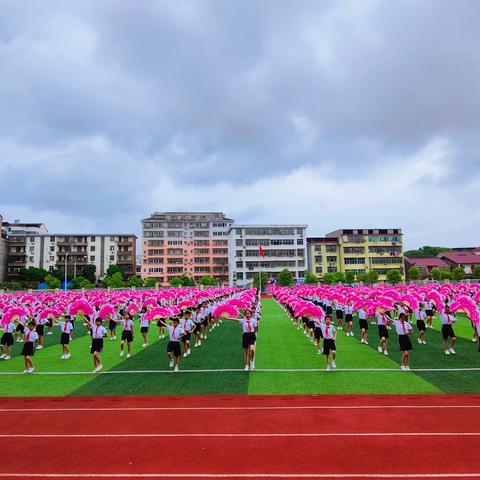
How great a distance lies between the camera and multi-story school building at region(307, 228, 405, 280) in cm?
7844

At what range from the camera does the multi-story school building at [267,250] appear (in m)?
79.2

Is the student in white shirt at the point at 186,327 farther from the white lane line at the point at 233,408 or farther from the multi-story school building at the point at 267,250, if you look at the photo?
the multi-story school building at the point at 267,250

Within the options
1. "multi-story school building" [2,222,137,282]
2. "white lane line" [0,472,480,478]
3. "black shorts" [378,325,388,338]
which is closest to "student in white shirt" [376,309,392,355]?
"black shorts" [378,325,388,338]

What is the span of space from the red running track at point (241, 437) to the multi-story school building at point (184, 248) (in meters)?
75.0

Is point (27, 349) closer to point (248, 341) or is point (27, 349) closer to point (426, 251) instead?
point (248, 341)

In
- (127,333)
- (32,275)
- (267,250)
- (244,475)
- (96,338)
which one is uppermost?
(267,250)

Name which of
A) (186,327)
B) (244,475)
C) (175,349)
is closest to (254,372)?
(175,349)

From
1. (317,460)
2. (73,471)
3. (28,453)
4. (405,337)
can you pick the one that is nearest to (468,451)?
(317,460)

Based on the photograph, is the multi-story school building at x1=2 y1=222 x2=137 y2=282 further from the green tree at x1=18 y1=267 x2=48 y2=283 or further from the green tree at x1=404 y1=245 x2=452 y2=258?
the green tree at x1=404 y1=245 x2=452 y2=258

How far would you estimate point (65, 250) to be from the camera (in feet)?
270

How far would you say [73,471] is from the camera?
6.36m

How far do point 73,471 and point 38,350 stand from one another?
12.4 meters

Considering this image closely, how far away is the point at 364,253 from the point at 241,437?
75.1 m

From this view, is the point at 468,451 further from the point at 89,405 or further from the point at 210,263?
the point at 210,263
